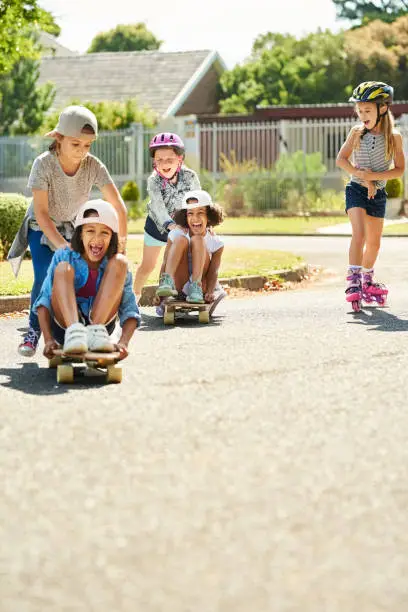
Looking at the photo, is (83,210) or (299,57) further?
(299,57)

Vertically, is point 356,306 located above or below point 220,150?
below

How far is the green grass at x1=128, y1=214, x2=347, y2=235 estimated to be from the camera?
80.7 feet

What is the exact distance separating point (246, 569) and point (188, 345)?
15.9ft

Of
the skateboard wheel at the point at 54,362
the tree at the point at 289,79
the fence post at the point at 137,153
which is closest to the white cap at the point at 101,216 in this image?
the skateboard wheel at the point at 54,362

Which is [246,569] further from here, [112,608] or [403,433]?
[403,433]

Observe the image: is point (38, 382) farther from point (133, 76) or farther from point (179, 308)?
point (133, 76)

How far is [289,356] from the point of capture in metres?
7.84

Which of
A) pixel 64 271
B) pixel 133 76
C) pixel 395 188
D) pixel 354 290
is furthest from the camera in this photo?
pixel 133 76

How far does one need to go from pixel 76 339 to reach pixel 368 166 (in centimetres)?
432

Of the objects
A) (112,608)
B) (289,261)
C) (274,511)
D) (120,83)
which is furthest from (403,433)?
(120,83)

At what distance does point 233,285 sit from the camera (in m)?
12.9

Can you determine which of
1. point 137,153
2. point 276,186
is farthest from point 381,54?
point 276,186

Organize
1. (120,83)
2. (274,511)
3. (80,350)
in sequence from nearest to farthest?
1. (274,511)
2. (80,350)
3. (120,83)

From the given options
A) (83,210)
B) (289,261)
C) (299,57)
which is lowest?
(289,261)
